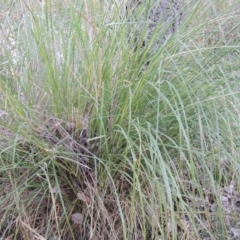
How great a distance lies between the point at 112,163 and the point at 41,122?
362mm

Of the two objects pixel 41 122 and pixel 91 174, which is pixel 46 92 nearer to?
pixel 41 122

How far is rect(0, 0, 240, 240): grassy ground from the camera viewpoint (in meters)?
2.18

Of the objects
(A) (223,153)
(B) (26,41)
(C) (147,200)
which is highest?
(B) (26,41)

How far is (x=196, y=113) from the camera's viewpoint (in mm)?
2215

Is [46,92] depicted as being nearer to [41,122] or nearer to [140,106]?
[41,122]

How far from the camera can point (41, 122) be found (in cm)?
227

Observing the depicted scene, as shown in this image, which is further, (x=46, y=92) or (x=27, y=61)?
(x=27, y=61)

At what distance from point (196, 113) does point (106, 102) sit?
0.40m

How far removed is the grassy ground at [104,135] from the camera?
2.18m

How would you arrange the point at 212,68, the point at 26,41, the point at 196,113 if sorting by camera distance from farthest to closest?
1. the point at 26,41
2. the point at 212,68
3. the point at 196,113

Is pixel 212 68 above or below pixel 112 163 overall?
above

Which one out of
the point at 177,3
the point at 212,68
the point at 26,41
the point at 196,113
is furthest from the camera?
the point at 177,3

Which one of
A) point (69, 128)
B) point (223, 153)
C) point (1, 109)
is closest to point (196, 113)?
point (223, 153)

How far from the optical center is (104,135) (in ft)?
7.05
